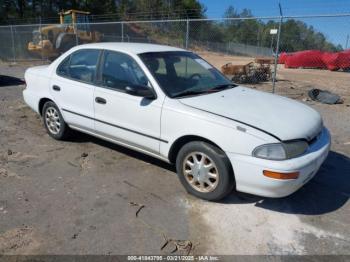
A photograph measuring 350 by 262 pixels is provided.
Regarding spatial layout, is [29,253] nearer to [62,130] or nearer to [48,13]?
[62,130]

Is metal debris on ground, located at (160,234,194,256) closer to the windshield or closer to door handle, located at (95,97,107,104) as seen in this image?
the windshield

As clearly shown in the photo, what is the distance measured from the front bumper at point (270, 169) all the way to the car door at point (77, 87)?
2273mm

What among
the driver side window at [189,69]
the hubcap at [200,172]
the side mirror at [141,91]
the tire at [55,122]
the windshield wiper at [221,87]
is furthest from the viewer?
the tire at [55,122]

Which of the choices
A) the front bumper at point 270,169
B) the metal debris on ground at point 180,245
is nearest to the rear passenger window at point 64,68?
the front bumper at point 270,169

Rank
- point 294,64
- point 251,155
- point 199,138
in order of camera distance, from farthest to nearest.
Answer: point 294,64
point 199,138
point 251,155

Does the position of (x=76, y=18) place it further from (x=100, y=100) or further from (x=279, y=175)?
(x=279, y=175)

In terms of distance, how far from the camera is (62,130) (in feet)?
17.9

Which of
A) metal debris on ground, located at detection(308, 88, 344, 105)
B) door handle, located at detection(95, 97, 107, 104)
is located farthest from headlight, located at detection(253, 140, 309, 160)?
metal debris on ground, located at detection(308, 88, 344, 105)

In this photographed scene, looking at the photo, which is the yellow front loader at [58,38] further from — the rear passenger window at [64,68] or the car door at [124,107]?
the car door at [124,107]

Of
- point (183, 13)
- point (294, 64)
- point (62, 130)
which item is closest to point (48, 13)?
point (183, 13)

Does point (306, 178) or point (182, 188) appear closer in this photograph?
point (306, 178)

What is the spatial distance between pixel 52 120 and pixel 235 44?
101 feet

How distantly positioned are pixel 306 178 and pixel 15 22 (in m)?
40.4

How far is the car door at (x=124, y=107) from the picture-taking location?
13.4ft
